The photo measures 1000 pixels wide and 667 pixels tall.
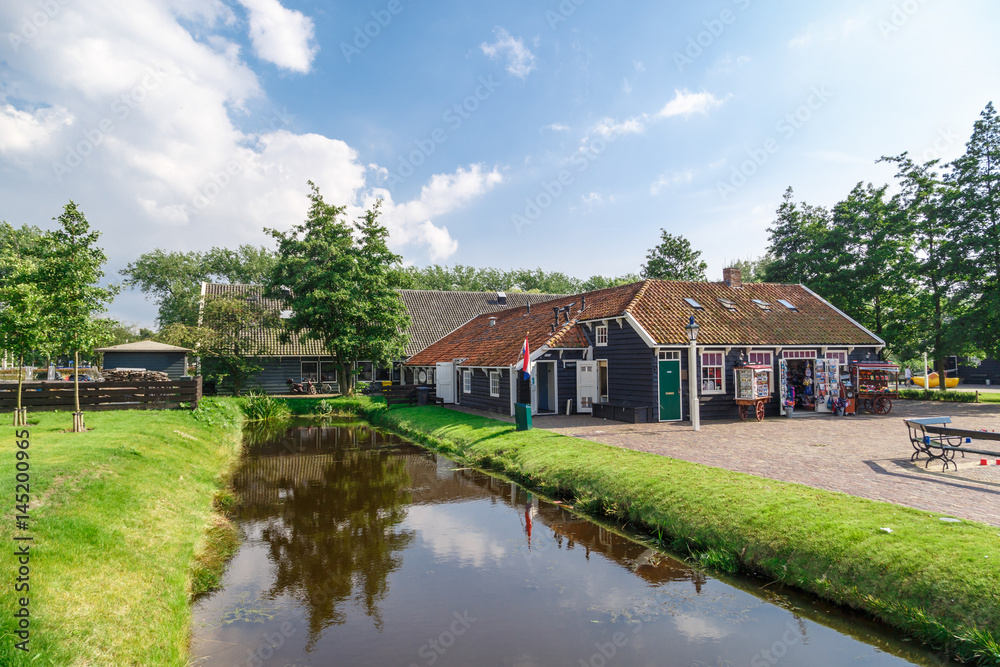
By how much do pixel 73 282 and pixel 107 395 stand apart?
314 inches

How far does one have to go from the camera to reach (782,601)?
22.3 feet

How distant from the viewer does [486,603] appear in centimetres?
689

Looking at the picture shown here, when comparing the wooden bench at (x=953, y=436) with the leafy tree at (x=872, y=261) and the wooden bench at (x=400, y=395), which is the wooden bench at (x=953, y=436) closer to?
the wooden bench at (x=400, y=395)

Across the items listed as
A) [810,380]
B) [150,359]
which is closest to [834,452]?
[810,380]

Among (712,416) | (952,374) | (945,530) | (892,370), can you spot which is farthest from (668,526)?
(952,374)

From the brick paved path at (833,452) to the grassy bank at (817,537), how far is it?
93 centimetres

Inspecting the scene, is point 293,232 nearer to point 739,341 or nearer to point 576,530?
point 739,341

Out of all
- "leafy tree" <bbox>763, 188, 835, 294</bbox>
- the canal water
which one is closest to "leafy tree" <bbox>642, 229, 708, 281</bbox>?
"leafy tree" <bbox>763, 188, 835, 294</bbox>

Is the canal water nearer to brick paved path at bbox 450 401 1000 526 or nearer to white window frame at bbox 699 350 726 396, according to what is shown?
brick paved path at bbox 450 401 1000 526

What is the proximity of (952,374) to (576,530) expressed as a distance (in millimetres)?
53826

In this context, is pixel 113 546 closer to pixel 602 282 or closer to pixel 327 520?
pixel 327 520

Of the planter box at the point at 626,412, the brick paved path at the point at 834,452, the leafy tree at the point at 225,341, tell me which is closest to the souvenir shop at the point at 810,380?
the brick paved path at the point at 834,452

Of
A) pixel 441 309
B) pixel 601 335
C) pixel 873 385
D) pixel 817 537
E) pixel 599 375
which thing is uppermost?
pixel 441 309

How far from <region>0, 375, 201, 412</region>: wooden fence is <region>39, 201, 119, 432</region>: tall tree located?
6395mm
